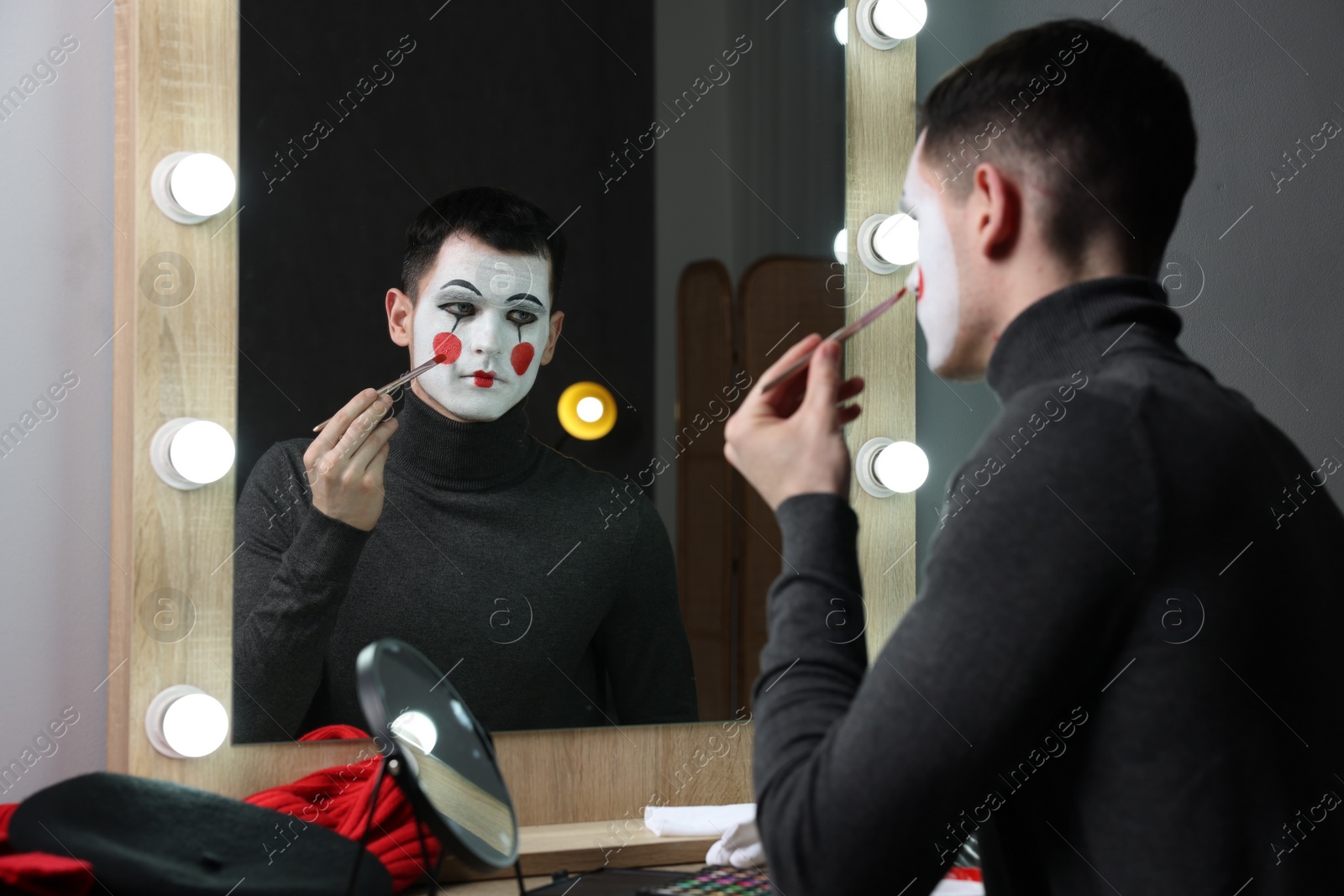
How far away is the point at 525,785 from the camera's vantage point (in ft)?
3.70

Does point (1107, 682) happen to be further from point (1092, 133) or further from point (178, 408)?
point (178, 408)

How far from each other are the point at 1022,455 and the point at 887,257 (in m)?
0.80

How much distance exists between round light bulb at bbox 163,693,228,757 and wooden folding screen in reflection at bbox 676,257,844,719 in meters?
0.49

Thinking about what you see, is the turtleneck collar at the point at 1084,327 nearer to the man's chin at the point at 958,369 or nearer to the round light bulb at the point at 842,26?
the man's chin at the point at 958,369

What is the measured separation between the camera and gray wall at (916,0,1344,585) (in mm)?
1328

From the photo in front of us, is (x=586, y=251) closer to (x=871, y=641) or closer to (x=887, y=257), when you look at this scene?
(x=887, y=257)

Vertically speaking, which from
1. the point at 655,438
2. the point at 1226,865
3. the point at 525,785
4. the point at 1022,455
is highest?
the point at 655,438

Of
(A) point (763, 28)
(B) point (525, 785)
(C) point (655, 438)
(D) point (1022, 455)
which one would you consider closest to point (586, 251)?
(C) point (655, 438)

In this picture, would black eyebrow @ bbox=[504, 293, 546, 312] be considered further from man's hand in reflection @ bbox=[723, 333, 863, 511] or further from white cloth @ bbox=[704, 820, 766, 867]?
white cloth @ bbox=[704, 820, 766, 867]

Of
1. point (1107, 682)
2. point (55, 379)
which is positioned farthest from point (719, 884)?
point (55, 379)

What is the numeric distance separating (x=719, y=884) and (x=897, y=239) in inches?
29.4

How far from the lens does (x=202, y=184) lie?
1029mm

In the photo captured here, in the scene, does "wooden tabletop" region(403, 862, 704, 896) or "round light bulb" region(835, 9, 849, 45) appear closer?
"wooden tabletop" region(403, 862, 704, 896)

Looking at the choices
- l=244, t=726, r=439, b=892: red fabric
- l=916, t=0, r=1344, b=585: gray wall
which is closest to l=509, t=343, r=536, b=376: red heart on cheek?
l=244, t=726, r=439, b=892: red fabric
